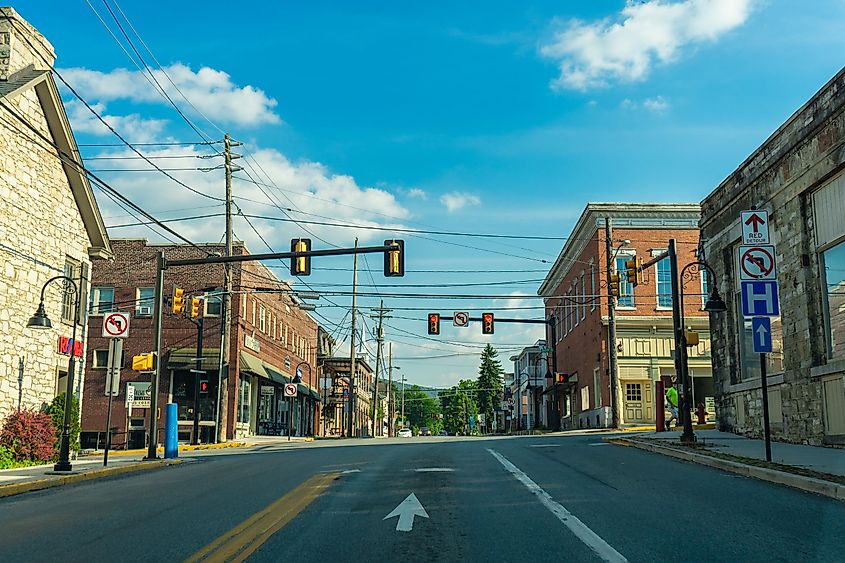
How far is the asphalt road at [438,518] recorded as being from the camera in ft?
24.6

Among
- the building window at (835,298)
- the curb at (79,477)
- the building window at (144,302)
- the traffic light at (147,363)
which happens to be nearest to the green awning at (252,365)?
the building window at (144,302)

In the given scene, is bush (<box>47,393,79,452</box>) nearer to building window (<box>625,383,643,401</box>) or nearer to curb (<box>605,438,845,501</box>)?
curb (<box>605,438,845,501</box>)

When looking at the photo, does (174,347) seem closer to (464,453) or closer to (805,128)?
(464,453)

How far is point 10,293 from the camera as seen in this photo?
22422mm

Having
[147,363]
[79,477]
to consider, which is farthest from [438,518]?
[147,363]

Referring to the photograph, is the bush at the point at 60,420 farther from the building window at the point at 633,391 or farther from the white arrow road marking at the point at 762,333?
the building window at the point at 633,391

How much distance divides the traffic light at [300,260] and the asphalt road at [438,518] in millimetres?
8418

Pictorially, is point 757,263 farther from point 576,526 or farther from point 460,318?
point 460,318

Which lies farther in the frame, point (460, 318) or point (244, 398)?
point (244, 398)

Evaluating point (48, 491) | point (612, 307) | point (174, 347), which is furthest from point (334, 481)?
point (174, 347)

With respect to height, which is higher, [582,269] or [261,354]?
[582,269]

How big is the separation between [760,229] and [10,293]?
1857 cm

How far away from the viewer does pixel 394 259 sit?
2381 centimetres

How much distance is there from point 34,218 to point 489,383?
103m
